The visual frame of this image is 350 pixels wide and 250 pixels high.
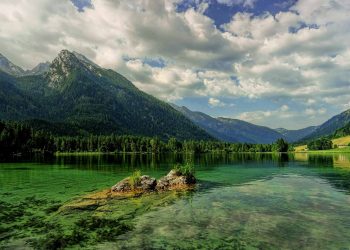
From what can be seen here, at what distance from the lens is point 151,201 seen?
149ft

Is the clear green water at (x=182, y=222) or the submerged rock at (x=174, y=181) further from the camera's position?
the submerged rock at (x=174, y=181)

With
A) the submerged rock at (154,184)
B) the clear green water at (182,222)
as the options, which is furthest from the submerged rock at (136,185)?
the clear green water at (182,222)

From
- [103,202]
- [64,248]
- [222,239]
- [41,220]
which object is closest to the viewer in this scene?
[64,248]

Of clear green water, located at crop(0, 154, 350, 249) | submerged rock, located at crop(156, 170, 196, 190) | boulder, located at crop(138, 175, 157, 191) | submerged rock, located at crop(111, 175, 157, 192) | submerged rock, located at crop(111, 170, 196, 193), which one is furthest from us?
submerged rock, located at crop(156, 170, 196, 190)

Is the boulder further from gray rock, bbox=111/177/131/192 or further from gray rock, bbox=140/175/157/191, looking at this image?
gray rock, bbox=111/177/131/192

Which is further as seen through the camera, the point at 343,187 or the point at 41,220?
the point at 343,187

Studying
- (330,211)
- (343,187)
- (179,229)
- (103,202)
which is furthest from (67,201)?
(343,187)

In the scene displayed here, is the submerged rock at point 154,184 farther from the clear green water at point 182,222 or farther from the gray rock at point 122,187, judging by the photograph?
the clear green water at point 182,222

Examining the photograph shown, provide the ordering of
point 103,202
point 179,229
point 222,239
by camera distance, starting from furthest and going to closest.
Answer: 1. point 103,202
2. point 179,229
3. point 222,239

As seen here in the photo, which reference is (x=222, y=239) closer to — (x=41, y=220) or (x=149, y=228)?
(x=149, y=228)

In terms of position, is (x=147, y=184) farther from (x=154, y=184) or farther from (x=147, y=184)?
(x=154, y=184)

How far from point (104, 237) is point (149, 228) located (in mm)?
4809

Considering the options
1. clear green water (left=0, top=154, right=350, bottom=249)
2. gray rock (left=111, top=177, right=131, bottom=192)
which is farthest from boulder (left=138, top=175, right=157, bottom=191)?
clear green water (left=0, top=154, right=350, bottom=249)

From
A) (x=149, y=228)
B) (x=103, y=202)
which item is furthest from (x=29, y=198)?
(x=149, y=228)
